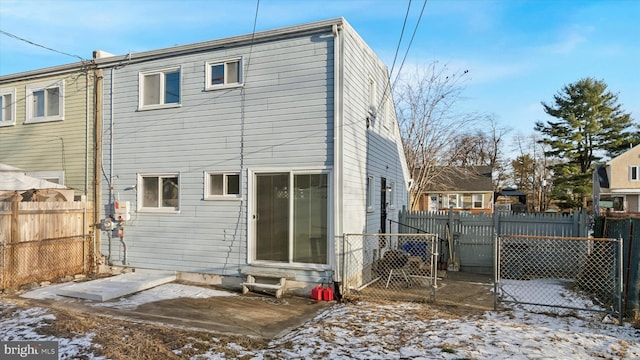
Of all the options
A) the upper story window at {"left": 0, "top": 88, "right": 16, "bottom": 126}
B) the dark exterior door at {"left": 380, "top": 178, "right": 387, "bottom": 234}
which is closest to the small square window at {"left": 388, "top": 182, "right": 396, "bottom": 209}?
the dark exterior door at {"left": 380, "top": 178, "right": 387, "bottom": 234}

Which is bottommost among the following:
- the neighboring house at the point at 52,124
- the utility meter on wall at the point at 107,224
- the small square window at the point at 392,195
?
the utility meter on wall at the point at 107,224

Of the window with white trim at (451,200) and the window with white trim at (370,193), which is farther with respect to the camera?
the window with white trim at (451,200)

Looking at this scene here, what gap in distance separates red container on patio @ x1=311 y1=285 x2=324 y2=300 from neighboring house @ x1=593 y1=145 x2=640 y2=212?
1360 inches

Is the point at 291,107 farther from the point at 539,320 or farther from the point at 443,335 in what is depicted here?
the point at 539,320

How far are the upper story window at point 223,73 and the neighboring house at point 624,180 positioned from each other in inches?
1376

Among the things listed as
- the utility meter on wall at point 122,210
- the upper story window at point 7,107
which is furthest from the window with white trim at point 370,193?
the upper story window at point 7,107

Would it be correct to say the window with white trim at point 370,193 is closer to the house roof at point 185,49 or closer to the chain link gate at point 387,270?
the chain link gate at point 387,270

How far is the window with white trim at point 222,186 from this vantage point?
28.6 feet

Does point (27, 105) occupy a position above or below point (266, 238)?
above

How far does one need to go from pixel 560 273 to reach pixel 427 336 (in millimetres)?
6823

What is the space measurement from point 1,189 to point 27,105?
3.19m

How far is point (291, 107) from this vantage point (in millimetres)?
8250

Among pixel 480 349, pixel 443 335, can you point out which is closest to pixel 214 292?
pixel 443 335

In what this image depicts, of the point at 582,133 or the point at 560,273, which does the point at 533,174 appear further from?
the point at 560,273
